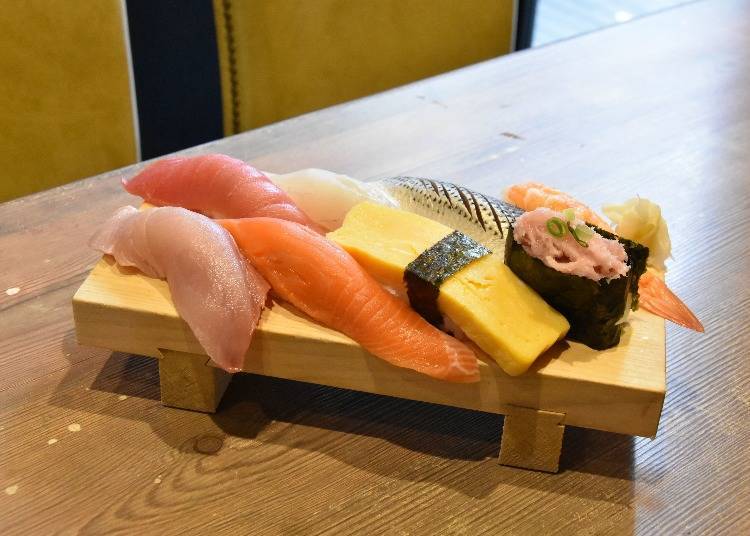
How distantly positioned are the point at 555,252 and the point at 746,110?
113 centimetres

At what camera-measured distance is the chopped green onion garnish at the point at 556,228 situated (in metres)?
0.86

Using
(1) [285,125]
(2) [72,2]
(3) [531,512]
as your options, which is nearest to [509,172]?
(1) [285,125]

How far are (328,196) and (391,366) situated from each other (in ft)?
0.87

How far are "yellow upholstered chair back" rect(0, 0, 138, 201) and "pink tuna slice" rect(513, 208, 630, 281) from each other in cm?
108

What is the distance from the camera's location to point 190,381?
0.98 metres

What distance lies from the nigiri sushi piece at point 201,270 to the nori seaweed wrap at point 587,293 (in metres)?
0.28

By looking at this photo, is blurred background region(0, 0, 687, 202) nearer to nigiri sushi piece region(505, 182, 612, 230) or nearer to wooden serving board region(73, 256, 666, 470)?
wooden serving board region(73, 256, 666, 470)

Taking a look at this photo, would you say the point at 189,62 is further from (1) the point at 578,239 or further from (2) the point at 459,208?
(1) the point at 578,239

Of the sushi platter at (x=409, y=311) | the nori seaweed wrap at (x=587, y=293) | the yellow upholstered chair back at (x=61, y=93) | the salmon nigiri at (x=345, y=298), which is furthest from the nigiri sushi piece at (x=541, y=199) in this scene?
the yellow upholstered chair back at (x=61, y=93)

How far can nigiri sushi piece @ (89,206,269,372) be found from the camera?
891 millimetres

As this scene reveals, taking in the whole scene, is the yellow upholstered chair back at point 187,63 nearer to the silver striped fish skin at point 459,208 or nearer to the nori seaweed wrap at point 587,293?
the silver striped fish skin at point 459,208

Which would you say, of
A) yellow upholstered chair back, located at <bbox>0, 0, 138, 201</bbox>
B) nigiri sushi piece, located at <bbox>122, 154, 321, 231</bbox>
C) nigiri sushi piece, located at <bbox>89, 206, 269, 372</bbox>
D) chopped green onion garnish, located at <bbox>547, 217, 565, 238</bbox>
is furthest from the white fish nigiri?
yellow upholstered chair back, located at <bbox>0, 0, 138, 201</bbox>

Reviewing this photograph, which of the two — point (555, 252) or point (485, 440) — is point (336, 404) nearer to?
point (485, 440)

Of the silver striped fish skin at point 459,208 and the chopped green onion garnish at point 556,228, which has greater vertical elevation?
the chopped green onion garnish at point 556,228
